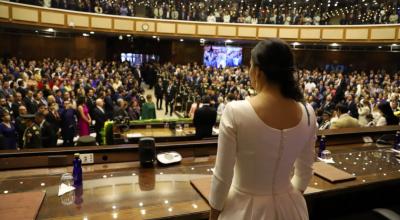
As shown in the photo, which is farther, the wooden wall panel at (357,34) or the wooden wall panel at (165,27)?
the wooden wall panel at (165,27)

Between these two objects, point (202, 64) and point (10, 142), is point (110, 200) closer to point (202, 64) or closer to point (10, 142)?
point (10, 142)

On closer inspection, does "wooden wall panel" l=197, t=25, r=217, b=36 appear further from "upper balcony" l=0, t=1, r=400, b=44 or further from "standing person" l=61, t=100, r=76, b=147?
"standing person" l=61, t=100, r=76, b=147

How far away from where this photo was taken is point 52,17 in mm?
14484

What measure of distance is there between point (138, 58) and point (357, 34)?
11786 mm

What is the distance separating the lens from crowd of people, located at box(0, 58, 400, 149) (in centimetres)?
550

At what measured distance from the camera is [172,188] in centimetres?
210

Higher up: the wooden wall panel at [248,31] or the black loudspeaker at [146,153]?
the wooden wall panel at [248,31]

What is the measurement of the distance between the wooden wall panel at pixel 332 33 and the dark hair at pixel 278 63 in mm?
16754

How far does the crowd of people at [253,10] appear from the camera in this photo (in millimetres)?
15523

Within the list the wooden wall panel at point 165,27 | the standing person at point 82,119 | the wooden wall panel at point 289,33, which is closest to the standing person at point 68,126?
the standing person at point 82,119

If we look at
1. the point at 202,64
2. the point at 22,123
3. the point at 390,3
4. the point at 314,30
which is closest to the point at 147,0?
the point at 202,64

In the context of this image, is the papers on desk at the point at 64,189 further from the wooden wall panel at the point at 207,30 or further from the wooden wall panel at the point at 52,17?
the wooden wall panel at the point at 207,30

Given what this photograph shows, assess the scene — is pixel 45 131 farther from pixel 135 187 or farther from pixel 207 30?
pixel 207 30

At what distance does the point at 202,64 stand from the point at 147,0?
509 centimetres
